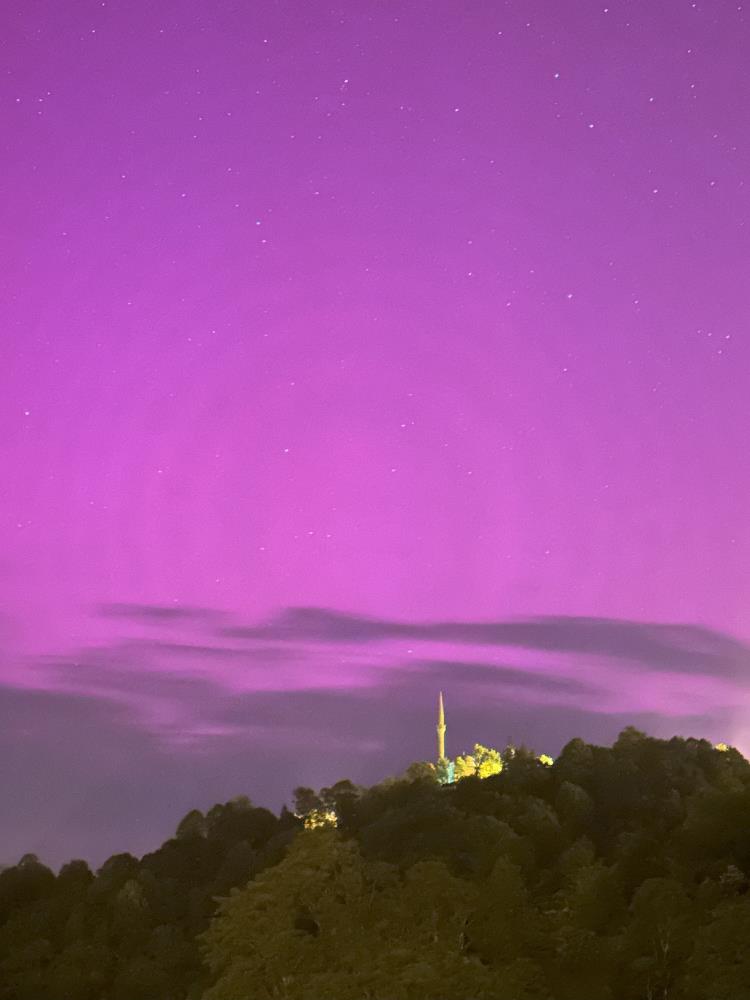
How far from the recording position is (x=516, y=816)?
7844cm

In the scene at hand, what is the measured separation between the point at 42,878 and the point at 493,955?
45.4 m

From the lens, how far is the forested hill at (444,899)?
191 ft

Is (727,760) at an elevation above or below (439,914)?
above

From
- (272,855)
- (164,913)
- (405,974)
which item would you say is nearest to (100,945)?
(164,913)

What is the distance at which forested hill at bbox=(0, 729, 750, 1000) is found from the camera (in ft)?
191

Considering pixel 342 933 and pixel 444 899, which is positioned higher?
pixel 444 899

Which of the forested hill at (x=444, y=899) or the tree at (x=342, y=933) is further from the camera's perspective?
the forested hill at (x=444, y=899)

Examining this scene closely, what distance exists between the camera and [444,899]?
6344cm

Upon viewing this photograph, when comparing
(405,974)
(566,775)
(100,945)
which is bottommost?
(100,945)

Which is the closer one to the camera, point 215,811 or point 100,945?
point 100,945

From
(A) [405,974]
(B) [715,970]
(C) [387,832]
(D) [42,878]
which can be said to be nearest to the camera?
(B) [715,970]

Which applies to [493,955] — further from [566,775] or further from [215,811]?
[215,811]

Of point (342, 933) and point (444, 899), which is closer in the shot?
point (342, 933)

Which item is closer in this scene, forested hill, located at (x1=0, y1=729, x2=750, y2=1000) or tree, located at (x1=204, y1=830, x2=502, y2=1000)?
tree, located at (x1=204, y1=830, x2=502, y2=1000)
